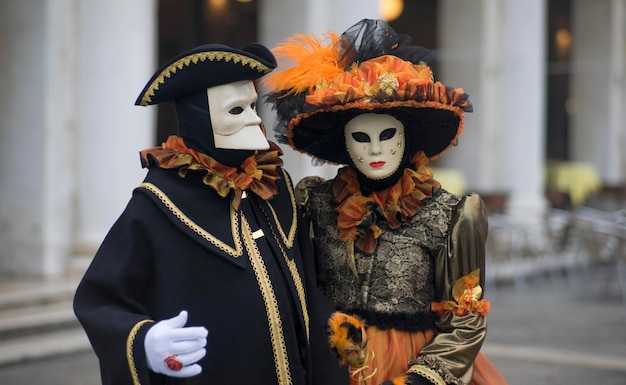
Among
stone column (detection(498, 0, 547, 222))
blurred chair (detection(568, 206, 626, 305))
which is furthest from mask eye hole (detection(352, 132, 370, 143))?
stone column (detection(498, 0, 547, 222))

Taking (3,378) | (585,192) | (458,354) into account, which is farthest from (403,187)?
(585,192)

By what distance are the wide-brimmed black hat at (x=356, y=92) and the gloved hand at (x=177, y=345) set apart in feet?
2.92

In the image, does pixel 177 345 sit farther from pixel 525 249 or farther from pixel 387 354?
pixel 525 249

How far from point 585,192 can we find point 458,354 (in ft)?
46.4

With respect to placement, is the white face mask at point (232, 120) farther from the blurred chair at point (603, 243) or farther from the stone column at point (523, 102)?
the stone column at point (523, 102)

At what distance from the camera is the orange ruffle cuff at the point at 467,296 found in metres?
2.89

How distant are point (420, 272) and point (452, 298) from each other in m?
0.13

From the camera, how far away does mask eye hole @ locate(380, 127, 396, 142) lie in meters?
2.99

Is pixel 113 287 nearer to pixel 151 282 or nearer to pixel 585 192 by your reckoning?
pixel 151 282

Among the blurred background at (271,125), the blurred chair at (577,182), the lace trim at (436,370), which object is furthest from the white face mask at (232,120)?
the blurred chair at (577,182)

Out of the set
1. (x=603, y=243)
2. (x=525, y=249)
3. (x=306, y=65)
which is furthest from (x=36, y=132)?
(x=525, y=249)

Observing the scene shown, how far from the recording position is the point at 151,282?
2590 mm

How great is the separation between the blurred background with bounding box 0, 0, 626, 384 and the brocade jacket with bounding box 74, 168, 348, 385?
1140 millimetres

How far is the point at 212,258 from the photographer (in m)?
2.60
